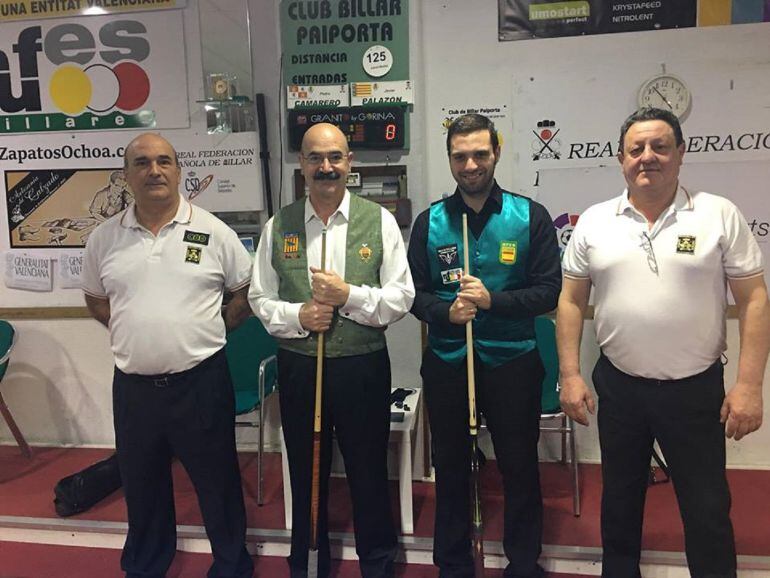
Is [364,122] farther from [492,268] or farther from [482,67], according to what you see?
[492,268]

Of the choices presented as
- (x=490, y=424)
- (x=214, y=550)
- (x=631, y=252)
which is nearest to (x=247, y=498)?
(x=214, y=550)

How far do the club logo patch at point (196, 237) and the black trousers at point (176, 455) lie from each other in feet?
1.48

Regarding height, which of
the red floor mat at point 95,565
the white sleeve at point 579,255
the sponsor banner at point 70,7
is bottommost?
the red floor mat at point 95,565

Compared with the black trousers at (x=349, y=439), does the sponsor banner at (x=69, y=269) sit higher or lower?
higher

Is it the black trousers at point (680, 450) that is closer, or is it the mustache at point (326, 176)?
the black trousers at point (680, 450)

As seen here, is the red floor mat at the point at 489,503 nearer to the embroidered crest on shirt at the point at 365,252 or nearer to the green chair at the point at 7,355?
the green chair at the point at 7,355

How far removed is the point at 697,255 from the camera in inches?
76.8

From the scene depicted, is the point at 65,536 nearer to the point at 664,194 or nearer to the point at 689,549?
the point at 689,549

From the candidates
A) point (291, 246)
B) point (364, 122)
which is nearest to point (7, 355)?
point (291, 246)

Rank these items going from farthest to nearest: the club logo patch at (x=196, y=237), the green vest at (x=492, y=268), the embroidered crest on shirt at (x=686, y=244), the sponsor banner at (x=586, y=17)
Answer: the sponsor banner at (x=586, y=17) → the club logo patch at (x=196, y=237) → the green vest at (x=492, y=268) → the embroidered crest on shirt at (x=686, y=244)

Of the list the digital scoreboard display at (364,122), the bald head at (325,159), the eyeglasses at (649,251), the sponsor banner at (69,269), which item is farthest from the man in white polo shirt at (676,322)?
the sponsor banner at (69,269)

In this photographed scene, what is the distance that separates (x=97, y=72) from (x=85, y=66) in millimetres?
78

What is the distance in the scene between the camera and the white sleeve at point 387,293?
2.22 meters

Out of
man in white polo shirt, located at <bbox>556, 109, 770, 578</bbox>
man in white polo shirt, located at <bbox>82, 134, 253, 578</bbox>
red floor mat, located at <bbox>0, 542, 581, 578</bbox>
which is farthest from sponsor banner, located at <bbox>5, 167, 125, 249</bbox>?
man in white polo shirt, located at <bbox>556, 109, 770, 578</bbox>
